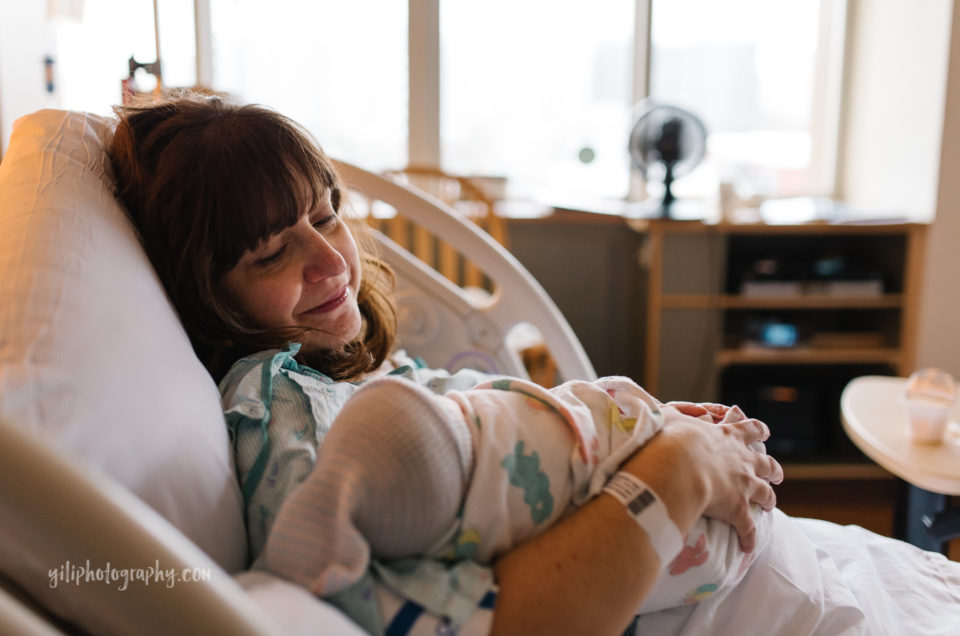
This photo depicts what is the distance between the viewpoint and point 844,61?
2.98 m

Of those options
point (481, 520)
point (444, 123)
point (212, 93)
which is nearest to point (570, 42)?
point (444, 123)

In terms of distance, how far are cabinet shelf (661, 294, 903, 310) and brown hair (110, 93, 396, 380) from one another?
1.78m

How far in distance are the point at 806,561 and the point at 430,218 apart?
0.83 metres

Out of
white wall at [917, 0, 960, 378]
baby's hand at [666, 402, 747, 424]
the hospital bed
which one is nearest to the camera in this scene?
the hospital bed

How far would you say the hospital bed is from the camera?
0.37 metres

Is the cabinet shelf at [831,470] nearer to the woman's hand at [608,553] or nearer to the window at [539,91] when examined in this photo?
the window at [539,91]

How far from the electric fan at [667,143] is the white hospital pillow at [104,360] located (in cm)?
203

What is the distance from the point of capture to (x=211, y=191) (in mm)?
799

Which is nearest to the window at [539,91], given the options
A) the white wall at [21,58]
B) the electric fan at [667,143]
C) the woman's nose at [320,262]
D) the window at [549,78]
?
the window at [549,78]

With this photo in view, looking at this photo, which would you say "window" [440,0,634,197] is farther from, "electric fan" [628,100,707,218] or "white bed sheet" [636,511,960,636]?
"white bed sheet" [636,511,960,636]

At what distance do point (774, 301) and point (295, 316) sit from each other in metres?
1.93

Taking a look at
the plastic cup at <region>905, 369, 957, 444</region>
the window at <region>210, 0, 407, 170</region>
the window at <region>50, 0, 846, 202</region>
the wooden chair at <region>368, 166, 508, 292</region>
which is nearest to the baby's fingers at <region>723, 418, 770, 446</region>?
the plastic cup at <region>905, 369, 957, 444</region>

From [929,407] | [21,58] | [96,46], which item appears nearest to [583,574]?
[929,407]

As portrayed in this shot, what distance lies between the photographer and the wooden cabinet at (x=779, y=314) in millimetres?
2453
